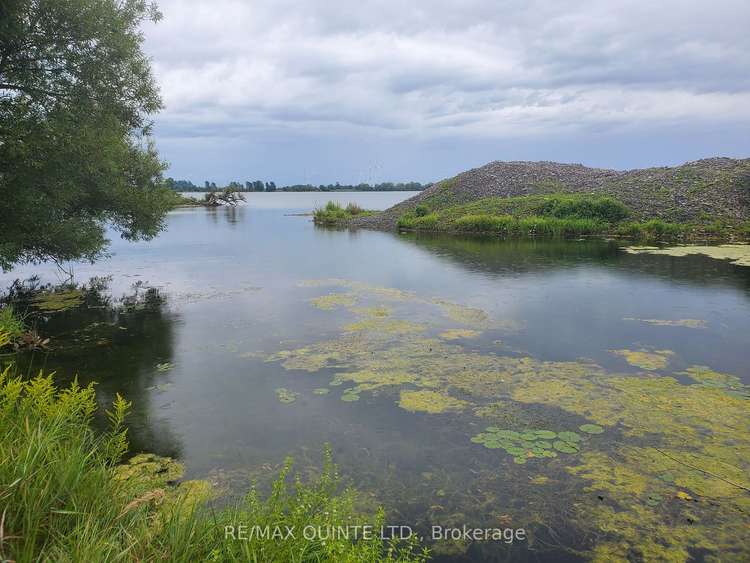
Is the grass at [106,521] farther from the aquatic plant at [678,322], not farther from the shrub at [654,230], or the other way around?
the shrub at [654,230]

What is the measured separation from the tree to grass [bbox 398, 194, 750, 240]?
982 inches

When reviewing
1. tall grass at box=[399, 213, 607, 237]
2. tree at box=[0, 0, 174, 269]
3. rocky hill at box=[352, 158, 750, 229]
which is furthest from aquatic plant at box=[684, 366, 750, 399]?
rocky hill at box=[352, 158, 750, 229]

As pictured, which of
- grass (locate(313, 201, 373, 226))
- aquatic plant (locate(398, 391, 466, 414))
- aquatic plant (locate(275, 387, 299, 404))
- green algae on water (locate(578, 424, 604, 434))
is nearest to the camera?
green algae on water (locate(578, 424, 604, 434))

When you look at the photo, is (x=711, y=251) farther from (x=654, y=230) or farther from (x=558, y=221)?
(x=558, y=221)

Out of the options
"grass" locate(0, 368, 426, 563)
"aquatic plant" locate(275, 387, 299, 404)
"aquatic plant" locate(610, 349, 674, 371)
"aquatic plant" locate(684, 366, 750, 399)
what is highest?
"grass" locate(0, 368, 426, 563)

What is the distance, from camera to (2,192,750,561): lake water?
5.06 m

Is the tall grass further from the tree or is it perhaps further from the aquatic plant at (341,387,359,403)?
the aquatic plant at (341,387,359,403)

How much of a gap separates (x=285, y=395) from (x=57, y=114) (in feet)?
31.8

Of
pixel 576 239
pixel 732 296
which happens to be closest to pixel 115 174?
pixel 732 296

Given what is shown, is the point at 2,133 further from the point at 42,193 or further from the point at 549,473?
the point at 549,473

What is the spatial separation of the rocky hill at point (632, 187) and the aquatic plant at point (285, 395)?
30.0m

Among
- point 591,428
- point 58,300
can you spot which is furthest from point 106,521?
point 58,300

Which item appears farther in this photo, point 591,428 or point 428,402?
point 428,402

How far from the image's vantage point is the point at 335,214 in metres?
49.4
